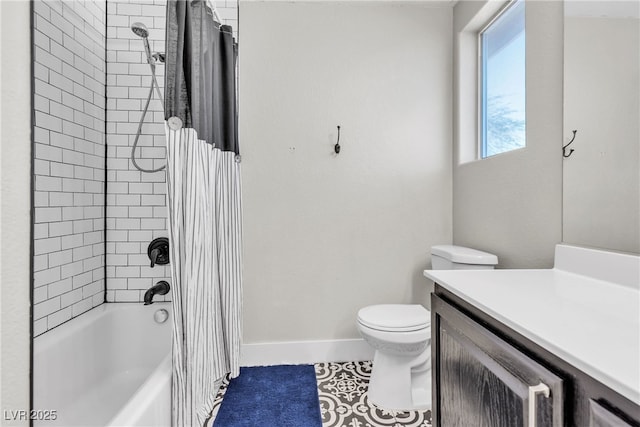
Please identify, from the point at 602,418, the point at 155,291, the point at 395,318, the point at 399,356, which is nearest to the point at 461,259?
the point at 395,318

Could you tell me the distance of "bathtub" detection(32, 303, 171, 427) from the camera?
1136mm

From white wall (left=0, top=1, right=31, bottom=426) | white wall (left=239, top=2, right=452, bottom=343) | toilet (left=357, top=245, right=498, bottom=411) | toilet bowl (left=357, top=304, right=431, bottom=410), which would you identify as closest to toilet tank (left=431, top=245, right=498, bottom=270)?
toilet (left=357, top=245, right=498, bottom=411)

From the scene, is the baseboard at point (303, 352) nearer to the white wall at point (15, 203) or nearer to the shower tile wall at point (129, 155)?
the shower tile wall at point (129, 155)

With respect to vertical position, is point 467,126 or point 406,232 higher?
point 467,126

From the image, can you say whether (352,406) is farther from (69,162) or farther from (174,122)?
(69,162)

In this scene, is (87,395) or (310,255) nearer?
(87,395)

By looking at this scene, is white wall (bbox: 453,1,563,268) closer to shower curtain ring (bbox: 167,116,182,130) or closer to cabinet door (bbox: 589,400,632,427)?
cabinet door (bbox: 589,400,632,427)

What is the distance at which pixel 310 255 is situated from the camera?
2232 millimetres

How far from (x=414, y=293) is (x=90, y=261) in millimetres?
2033

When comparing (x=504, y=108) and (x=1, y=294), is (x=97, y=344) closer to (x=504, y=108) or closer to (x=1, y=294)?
(x=1, y=294)

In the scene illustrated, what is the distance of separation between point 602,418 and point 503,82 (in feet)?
6.19

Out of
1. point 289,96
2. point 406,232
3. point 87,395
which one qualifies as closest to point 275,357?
point 87,395

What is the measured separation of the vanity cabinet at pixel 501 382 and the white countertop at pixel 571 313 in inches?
1.4

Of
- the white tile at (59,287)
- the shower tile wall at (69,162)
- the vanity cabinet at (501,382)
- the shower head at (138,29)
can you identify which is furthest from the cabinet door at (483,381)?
the shower head at (138,29)
